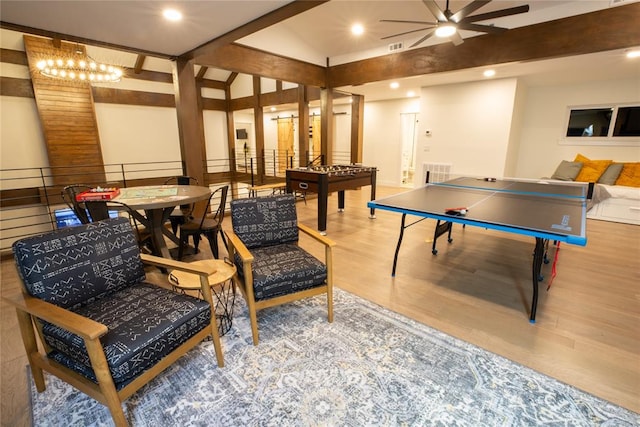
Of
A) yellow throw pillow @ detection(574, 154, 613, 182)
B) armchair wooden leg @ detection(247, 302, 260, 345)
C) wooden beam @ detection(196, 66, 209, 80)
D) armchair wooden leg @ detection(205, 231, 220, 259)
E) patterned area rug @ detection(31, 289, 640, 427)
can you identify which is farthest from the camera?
wooden beam @ detection(196, 66, 209, 80)

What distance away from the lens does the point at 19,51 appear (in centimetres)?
551

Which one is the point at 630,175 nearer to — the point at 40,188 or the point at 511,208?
the point at 511,208

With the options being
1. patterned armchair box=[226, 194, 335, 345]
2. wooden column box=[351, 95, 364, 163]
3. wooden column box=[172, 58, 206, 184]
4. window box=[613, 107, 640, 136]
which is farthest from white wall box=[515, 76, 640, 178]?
wooden column box=[172, 58, 206, 184]

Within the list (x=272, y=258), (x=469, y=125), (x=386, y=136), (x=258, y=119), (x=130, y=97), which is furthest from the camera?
(x=258, y=119)

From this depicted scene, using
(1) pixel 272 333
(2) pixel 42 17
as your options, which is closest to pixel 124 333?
(1) pixel 272 333

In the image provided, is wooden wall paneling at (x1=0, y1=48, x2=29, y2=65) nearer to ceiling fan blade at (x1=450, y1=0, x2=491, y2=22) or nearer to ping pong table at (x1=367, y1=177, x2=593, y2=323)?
ping pong table at (x1=367, y1=177, x2=593, y2=323)

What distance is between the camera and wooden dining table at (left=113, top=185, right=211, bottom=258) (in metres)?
2.64

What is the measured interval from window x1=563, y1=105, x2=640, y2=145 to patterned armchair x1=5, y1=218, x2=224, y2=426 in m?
7.42

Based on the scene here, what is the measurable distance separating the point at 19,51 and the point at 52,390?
6.98 meters

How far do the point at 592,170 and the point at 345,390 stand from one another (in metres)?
6.27

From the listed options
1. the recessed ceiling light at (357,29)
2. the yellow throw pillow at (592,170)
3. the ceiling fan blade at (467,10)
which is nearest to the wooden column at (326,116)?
the recessed ceiling light at (357,29)

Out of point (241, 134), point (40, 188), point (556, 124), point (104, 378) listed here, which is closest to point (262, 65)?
point (104, 378)

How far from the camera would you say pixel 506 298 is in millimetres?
2512

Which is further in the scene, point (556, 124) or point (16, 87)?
point (556, 124)
